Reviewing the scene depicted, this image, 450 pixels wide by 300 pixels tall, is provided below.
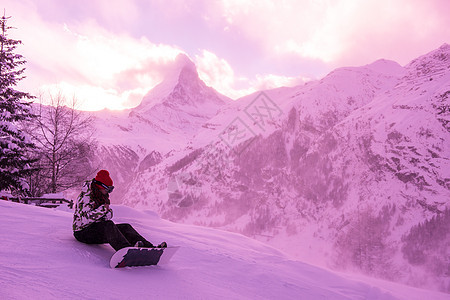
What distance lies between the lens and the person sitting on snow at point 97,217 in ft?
14.0

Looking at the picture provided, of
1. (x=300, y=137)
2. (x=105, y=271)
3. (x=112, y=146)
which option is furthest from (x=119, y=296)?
(x=112, y=146)

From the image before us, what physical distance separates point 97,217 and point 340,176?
47212mm

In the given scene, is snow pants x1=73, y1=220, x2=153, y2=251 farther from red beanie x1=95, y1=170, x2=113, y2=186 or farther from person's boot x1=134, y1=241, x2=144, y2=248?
red beanie x1=95, y1=170, x2=113, y2=186

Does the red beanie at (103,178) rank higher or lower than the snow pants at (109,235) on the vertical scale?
higher

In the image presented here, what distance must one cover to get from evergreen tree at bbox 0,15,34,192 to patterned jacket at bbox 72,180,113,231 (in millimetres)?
14562

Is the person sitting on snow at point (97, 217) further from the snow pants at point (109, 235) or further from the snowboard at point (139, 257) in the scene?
the snowboard at point (139, 257)

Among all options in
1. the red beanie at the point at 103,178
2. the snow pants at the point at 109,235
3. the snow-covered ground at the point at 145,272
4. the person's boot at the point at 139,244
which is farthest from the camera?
the red beanie at the point at 103,178

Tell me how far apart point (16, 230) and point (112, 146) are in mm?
136355

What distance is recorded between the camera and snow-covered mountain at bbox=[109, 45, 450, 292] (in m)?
36.5

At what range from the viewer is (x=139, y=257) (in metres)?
4.07

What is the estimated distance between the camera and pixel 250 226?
53.5 metres

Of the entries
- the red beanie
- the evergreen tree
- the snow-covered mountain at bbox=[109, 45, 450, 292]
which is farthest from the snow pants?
the snow-covered mountain at bbox=[109, 45, 450, 292]

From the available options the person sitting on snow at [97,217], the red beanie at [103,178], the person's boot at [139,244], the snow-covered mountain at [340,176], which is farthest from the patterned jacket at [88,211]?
the snow-covered mountain at [340,176]

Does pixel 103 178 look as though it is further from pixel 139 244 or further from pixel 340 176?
pixel 340 176
